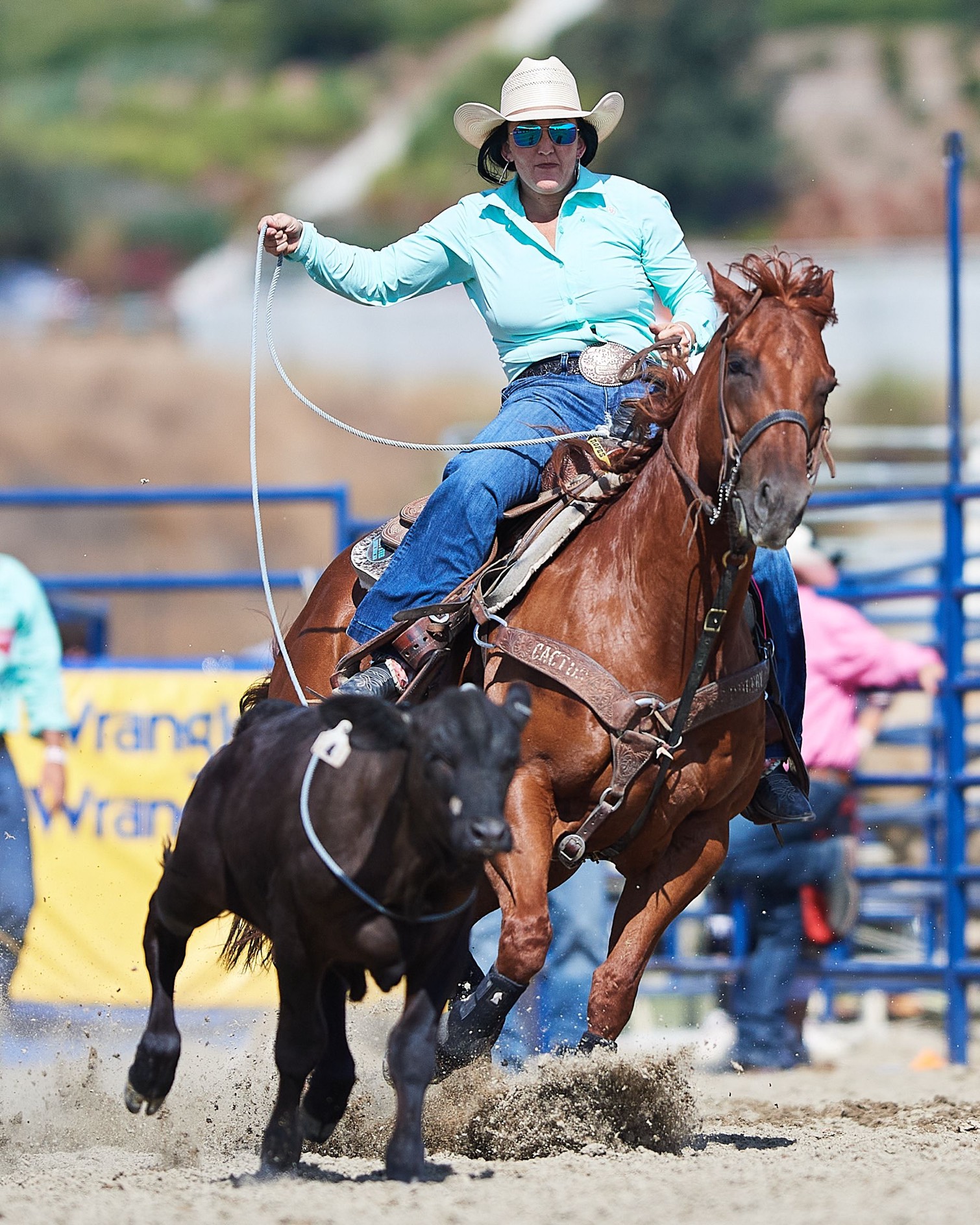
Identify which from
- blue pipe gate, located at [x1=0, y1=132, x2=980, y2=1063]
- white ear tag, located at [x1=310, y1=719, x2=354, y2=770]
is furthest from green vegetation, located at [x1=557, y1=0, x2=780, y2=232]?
white ear tag, located at [x1=310, y1=719, x2=354, y2=770]

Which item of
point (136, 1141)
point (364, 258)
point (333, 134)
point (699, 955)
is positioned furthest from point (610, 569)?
point (333, 134)

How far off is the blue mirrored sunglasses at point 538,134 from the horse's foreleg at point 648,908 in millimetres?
2021

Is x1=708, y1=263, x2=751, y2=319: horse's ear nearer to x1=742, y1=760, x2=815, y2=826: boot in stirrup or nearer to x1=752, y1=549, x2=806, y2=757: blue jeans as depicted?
x1=752, y1=549, x2=806, y2=757: blue jeans

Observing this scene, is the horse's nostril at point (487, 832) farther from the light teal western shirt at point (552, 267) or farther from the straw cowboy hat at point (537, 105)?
the straw cowboy hat at point (537, 105)

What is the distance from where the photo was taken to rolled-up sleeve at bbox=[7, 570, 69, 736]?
7320mm

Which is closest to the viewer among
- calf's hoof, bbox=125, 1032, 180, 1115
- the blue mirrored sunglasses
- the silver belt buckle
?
calf's hoof, bbox=125, 1032, 180, 1115

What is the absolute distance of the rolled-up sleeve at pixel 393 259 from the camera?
5375 mm

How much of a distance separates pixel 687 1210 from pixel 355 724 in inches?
48.9

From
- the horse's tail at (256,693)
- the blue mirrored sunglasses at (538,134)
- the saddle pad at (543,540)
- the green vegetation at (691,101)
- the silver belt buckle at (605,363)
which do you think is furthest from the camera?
the green vegetation at (691,101)

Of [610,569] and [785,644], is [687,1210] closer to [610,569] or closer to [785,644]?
[610,569]

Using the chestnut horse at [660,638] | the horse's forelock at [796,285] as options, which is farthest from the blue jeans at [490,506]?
the horse's forelock at [796,285]

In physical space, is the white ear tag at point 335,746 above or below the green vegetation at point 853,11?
below

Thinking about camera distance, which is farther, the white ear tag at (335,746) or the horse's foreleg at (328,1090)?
the horse's foreleg at (328,1090)

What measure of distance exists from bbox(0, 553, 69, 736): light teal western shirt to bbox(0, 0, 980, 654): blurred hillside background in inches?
202
